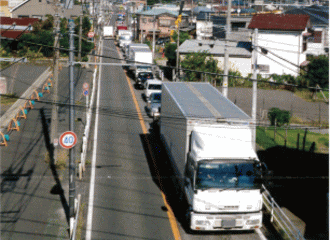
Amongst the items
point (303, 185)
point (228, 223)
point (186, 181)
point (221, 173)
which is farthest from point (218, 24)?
point (228, 223)

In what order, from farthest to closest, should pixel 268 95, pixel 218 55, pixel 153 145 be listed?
1. pixel 218 55
2. pixel 268 95
3. pixel 153 145

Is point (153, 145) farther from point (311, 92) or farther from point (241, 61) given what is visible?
point (241, 61)

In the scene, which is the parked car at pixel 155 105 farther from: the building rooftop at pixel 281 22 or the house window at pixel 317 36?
the house window at pixel 317 36

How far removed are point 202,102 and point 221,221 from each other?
198 inches

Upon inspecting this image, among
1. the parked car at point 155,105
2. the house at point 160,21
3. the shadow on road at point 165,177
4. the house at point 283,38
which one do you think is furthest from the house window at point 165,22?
the shadow on road at point 165,177

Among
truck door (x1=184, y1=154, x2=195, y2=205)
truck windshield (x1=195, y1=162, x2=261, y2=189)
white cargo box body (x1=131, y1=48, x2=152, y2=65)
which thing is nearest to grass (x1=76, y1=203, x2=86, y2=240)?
truck door (x1=184, y1=154, x2=195, y2=205)

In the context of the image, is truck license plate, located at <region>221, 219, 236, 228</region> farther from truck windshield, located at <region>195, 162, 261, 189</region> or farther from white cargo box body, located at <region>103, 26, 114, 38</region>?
white cargo box body, located at <region>103, 26, 114, 38</region>

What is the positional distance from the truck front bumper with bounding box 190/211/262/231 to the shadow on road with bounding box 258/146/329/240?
2.10 meters

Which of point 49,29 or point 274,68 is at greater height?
point 49,29

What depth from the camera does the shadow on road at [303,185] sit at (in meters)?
13.2

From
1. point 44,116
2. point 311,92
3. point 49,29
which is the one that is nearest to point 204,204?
point 44,116

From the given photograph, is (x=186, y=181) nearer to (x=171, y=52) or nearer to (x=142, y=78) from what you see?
(x=142, y=78)

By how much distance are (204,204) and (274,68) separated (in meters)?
31.7

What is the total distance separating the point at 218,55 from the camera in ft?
131
